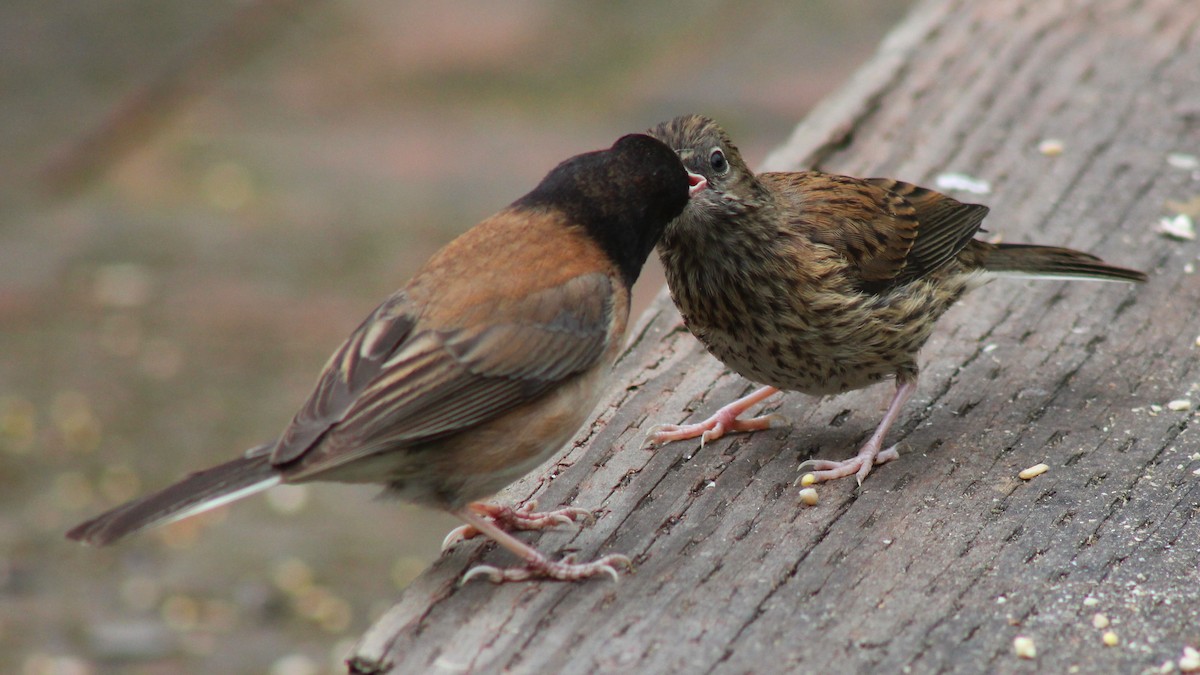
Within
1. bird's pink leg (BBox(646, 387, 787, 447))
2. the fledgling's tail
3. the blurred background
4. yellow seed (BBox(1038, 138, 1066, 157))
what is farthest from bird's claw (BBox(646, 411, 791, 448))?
the blurred background

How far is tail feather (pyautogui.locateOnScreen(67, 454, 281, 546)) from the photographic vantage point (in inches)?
104

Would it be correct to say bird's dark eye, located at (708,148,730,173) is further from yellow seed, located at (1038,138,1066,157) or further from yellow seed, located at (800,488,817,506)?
yellow seed, located at (1038,138,1066,157)

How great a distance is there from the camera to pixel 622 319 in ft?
11.4

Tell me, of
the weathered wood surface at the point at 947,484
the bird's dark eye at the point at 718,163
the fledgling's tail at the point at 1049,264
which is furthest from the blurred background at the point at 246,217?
the fledgling's tail at the point at 1049,264

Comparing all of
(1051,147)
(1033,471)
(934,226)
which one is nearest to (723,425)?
(1033,471)

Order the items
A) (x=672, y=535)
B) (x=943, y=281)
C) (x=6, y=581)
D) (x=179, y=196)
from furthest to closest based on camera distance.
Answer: (x=179, y=196)
(x=6, y=581)
(x=943, y=281)
(x=672, y=535)

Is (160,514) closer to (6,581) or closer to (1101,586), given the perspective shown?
(1101,586)

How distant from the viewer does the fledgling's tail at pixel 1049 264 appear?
3.86 meters

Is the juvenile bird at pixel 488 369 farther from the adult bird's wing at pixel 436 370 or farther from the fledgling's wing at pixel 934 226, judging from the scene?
the fledgling's wing at pixel 934 226

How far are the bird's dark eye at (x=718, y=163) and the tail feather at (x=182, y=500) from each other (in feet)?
5.07

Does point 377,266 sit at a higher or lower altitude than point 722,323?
lower

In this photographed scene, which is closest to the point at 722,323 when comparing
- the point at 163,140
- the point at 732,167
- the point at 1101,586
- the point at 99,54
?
the point at 732,167

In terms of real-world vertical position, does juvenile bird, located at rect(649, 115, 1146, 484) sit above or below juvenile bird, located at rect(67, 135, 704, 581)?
below

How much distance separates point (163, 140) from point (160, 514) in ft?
24.6
